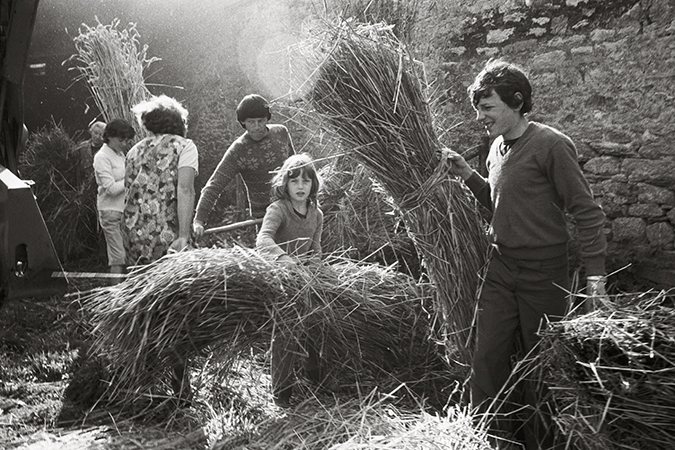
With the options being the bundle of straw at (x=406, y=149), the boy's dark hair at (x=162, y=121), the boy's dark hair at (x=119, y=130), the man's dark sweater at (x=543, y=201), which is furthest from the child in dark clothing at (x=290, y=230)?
the boy's dark hair at (x=119, y=130)

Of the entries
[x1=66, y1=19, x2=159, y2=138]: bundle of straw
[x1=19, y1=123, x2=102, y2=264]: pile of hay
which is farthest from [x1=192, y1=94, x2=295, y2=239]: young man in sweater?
[x1=19, y1=123, x2=102, y2=264]: pile of hay

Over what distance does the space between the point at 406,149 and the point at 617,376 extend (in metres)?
1.34

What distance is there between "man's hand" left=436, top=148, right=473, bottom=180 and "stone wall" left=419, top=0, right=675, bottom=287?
1666 millimetres

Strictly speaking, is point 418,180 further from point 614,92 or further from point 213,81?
point 213,81

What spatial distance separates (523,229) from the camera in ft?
9.71

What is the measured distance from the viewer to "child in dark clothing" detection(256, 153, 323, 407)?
11.4ft

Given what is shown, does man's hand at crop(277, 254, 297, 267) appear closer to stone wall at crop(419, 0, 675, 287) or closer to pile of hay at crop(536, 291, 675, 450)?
pile of hay at crop(536, 291, 675, 450)

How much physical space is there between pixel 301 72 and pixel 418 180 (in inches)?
29.8

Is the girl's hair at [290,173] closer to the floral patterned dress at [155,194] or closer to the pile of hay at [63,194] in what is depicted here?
the floral patterned dress at [155,194]

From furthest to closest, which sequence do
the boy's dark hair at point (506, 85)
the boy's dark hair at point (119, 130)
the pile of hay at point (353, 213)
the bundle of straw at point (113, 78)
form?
the bundle of straw at point (113, 78), the pile of hay at point (353, 213), the boy's dark hair at point (119, 130), the boy's dark hair at point (506, 85)

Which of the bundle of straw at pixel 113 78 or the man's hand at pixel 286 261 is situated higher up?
the bundle of straw at pixel 113 78

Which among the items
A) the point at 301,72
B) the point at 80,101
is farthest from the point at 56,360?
the point at 80,101

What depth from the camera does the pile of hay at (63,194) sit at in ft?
25.2

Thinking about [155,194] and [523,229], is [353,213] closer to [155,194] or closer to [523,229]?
[155,194]
